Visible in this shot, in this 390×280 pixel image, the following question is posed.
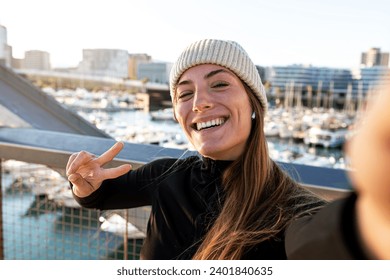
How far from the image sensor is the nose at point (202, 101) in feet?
3.08

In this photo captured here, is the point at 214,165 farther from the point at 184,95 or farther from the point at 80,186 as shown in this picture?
the point at 80,186

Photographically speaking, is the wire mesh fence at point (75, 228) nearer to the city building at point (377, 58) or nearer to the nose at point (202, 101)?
the nose at point (202, 101)

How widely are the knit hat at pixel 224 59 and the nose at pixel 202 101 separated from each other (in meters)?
0.07

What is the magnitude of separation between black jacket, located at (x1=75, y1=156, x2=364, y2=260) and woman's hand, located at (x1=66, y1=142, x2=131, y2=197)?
0.10ft

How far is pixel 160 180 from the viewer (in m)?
1.09

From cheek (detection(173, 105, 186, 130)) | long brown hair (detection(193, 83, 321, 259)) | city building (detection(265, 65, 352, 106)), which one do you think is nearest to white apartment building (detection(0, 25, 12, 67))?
cheek (detection(173, 105, 186, 130))

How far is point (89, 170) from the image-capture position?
3.41 ft

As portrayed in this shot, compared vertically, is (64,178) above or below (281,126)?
above

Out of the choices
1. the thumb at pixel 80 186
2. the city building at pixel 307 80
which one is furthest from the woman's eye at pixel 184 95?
the city building at pixel 307 80

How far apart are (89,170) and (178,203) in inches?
9.2

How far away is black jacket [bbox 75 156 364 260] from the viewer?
0.77 meters

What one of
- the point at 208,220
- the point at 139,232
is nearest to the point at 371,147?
the point at 208,220

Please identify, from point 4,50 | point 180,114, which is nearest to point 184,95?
point 180,114
